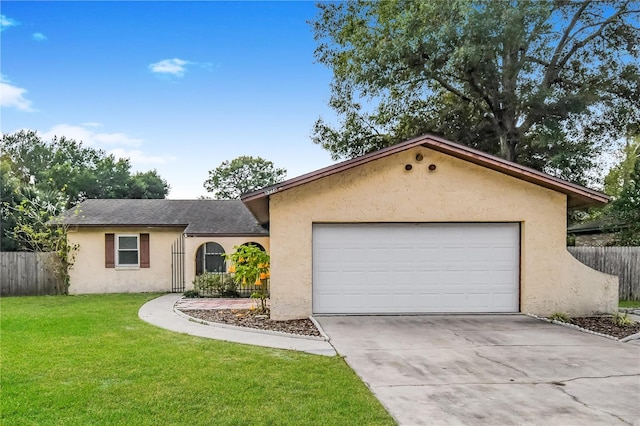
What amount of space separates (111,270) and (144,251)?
1.41 meters

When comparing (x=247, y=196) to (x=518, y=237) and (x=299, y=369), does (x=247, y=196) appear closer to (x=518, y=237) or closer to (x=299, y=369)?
(x=299, y=369)

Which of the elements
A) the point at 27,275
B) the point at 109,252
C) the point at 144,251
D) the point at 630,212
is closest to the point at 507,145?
the point at 630,212

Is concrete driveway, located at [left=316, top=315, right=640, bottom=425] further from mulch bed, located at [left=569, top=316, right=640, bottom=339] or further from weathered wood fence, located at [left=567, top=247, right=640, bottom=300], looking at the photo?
weathered wood fence, located at [left=567, top=247, right=640, bottom=300]

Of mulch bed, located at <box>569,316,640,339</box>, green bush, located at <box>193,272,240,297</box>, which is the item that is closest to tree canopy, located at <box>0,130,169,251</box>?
green bush, located at <box>193,272,240,297</box>

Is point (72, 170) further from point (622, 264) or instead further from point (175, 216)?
point (622, 264)

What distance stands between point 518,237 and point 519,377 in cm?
556

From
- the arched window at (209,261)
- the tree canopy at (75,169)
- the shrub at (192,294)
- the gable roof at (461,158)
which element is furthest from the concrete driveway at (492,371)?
the tree canopy at (75,169)

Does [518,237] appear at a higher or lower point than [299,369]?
higher

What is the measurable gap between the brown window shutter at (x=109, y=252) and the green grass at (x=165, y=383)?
8251 mm

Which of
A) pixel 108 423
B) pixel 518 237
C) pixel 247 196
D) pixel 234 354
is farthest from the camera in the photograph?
pixel 518 237

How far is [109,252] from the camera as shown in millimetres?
16625

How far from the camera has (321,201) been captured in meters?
10.3

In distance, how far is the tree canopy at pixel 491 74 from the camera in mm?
17312

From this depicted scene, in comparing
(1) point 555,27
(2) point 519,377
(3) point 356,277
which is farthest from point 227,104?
(2) point 519,377
